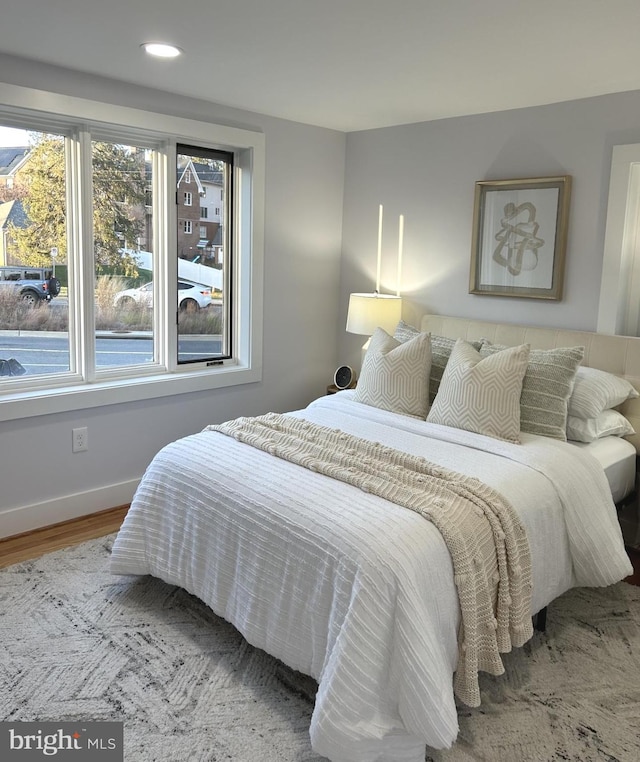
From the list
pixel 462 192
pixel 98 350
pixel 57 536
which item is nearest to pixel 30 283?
pixel 98 350

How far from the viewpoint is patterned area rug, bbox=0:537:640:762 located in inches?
79.7

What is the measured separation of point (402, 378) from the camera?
330cm

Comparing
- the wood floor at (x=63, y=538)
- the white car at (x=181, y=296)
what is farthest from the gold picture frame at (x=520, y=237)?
the white car at (x=181, y=296)

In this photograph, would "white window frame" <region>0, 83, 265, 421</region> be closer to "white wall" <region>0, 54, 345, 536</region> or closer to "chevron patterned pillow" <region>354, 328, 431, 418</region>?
"white wall" <region>0, 54, 345, 536</region>

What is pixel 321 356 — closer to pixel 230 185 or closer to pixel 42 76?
pixel 230 185

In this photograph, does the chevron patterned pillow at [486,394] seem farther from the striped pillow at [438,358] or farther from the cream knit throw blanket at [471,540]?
the cream knit throw blanket at [471,540]

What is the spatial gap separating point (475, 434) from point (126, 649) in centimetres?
166

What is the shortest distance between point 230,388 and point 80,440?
1.00 m

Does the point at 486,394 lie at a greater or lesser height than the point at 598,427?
greater

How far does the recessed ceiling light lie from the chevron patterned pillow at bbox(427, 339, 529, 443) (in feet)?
5.99

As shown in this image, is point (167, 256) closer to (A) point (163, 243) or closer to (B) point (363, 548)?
(A) point (163, 243)

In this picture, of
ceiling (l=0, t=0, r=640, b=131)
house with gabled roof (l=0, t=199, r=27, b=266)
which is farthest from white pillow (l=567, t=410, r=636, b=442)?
house with gabled roof (l=0, t=199, r=27, b=266)

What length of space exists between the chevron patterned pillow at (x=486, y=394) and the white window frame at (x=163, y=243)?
157 centimetres

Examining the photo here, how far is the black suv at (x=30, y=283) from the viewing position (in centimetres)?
331
